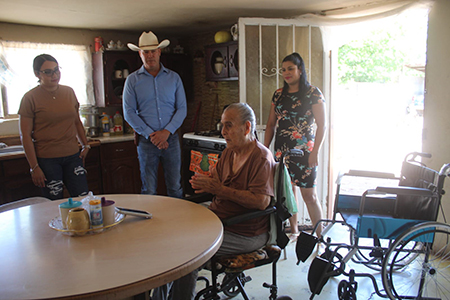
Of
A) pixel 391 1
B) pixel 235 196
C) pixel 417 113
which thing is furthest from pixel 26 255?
pixel 417 113

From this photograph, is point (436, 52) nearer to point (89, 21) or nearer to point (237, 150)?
point (237, 150)

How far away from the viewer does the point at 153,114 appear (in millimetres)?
2988

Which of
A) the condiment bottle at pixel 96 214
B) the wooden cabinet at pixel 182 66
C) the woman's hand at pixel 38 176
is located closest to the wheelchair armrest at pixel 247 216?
the condiment bottle at pixel 96 214

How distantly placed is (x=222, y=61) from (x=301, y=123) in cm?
173

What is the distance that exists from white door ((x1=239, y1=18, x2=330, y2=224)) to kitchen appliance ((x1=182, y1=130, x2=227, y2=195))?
53 centimetres

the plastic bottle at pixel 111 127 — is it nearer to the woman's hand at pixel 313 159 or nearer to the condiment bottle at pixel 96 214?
the woman's hand at pixel 313 159

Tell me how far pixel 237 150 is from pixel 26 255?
3.62 ft

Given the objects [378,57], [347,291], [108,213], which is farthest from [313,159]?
[378,57]

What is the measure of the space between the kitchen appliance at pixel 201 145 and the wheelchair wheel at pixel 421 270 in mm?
1876

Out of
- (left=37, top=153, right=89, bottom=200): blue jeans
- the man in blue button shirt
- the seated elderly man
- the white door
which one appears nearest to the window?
the man in blue button shirt

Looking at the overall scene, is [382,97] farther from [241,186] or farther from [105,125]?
[241,186]

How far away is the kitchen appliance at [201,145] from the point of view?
3672mm

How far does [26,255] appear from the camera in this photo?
4.00ft

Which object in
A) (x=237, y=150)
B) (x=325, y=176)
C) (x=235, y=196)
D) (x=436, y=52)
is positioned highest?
(x=436, y=52)
